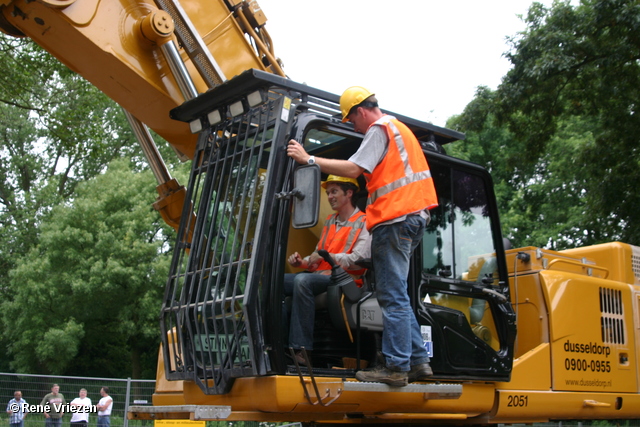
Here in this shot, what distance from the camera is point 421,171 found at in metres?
4.50

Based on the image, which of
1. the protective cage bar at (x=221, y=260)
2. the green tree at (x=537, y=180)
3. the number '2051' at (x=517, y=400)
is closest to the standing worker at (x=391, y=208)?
the protective cage bar at (x=221, y=260)

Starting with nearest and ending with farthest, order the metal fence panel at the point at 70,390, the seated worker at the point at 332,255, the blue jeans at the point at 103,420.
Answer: the seated worker at the point at 332,255
the metal fence panel at the point at 70,390
the blue jeans at the point at 103,420

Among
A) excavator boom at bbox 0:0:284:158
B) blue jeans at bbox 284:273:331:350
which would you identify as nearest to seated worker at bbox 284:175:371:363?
blue jeans at bbox 284:273:331:350

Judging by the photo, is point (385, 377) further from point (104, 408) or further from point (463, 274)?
point (104, 408)

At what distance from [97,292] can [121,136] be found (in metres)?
12.7

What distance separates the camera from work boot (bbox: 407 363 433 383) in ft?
14.4

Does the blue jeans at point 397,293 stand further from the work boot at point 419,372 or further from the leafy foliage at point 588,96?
the leafy foliage at point 588,96

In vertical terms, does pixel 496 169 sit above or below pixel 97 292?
above

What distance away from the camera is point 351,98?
4500 mm

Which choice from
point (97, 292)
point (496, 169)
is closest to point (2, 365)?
point (97, 292)

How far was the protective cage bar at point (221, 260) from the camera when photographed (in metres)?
4.13

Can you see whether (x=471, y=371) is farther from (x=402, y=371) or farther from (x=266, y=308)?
(x=266, y=308)

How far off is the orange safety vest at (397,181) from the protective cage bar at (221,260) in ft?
2.38

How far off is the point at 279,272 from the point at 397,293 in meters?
0.76
